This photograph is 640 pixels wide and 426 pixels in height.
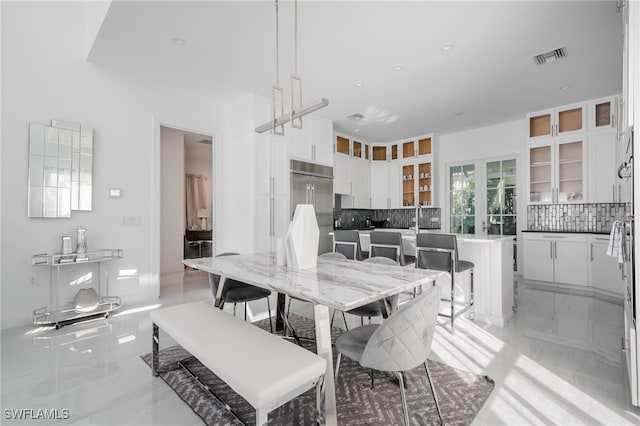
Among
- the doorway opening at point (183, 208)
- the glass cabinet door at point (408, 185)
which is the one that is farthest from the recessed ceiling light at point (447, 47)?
the glass cabinet door at point (408, 185)

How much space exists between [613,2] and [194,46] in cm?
383

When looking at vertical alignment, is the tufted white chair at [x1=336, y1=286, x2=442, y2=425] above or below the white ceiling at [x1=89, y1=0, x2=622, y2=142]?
below

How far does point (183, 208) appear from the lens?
20.6ft

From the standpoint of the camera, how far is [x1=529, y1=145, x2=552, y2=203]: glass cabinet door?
203 inches

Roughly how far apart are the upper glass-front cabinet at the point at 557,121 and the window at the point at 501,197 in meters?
0.75

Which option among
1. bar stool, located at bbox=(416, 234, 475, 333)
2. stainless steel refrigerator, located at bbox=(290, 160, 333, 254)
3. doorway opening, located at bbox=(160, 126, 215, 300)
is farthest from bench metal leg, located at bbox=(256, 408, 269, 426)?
stainless steel refrigerator, located at bbox=(290, 160, 333, 254)

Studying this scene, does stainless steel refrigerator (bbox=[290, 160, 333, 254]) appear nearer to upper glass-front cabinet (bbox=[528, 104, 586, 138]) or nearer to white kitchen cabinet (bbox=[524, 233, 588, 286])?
white kitchen cabinet (bbox=[524, 233, 588, 286])

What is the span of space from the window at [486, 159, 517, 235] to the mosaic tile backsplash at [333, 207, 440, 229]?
106 cm

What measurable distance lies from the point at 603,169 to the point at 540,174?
31.3 inches

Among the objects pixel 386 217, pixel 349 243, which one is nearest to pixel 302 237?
pixel 349 243

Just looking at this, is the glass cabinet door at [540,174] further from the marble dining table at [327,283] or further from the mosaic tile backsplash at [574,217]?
the marble dining table at [327,283]

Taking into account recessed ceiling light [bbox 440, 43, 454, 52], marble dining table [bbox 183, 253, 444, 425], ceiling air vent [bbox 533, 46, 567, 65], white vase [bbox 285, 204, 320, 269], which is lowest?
marble dining table [bbox 183, 253, 444, 425]

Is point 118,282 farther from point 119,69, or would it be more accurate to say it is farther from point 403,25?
point 403,25

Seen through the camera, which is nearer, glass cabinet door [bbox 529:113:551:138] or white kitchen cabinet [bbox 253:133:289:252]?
white kitchen cabinet [bbox 253:133:289:252]
